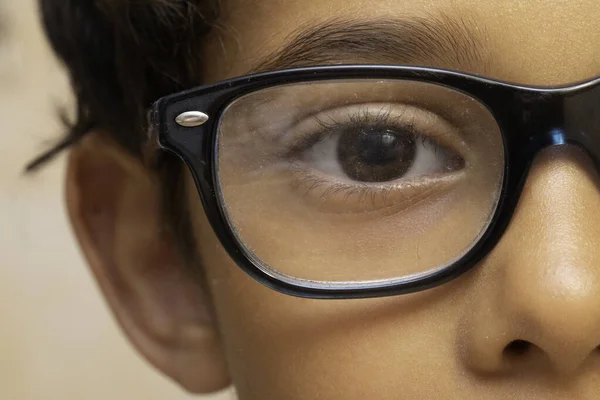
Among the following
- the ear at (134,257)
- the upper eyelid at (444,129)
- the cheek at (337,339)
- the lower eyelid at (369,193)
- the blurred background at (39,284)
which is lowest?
the blurred background at (39,284)

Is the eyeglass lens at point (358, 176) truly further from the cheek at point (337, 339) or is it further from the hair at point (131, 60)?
the hair at point (131, 60)

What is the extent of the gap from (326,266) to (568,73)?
0.72 ft

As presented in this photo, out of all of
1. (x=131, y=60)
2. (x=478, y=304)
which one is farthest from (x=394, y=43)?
(x=131, y=60)

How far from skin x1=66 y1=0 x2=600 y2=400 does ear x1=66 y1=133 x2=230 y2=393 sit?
0.51 ft

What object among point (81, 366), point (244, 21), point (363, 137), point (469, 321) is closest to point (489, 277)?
point (469, 321)

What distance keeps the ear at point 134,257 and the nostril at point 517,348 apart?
0.38 m

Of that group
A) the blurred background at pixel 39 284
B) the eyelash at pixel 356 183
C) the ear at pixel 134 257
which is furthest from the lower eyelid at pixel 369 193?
the blurred background at pixel 39 284

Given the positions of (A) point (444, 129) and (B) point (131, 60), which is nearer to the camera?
(A) point (444, 129)

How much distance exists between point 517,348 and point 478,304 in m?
0.04

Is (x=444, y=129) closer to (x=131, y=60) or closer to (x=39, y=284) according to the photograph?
(x=131, y=60)

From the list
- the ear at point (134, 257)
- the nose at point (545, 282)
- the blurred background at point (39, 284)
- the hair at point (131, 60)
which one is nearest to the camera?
the nose at point (545, 282)

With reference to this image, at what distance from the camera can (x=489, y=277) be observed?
49cm

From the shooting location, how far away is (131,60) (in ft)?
2.34

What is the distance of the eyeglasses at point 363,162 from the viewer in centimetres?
49
